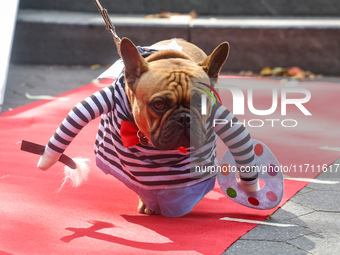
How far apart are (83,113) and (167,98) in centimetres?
41

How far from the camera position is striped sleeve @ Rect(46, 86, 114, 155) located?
226cm

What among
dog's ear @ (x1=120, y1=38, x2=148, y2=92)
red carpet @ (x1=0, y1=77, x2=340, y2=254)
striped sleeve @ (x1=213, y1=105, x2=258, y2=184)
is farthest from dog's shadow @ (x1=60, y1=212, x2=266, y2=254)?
dog's ear @ (x1=120, y1=38, x2=148, y2=92)

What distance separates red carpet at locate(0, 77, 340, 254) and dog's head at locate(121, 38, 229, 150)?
348 millimetres

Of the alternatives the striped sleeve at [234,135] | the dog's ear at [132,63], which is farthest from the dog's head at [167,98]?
the striped sleeve at [234,135]

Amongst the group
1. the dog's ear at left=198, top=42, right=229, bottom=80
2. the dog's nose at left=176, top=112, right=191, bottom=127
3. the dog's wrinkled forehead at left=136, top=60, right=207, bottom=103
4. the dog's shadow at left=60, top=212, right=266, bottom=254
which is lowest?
the dog's shadow at left=60, top=212, right=266, bottom=254

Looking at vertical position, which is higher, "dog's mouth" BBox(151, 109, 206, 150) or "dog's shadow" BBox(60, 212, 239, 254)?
"dog's mouth" BBox(151, 109, 206, 150)

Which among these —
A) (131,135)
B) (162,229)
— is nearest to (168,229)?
(162,229)

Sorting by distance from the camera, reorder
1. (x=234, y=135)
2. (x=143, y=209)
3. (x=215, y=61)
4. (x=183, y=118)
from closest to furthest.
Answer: (x=183, y=118)
(x=215, y=61)
(x=234, y=135)
(x=143, y=209)

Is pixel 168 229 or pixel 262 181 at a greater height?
pixel 262 181

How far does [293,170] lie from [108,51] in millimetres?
3619

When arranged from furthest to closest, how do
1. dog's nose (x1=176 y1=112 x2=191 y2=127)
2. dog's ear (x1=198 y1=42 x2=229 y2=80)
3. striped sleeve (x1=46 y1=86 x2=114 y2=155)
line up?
1. striped sleeve (x1=46 y1=86 x2=114 y2=155)
2. dog's ear (x1=198 y1=42 x2=229 y2=80)
3. dog's nose (x1=176 y1=112 x2=191 y2=127)

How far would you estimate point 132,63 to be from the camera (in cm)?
211

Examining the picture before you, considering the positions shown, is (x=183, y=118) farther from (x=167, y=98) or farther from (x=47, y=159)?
(x=47, y=159)

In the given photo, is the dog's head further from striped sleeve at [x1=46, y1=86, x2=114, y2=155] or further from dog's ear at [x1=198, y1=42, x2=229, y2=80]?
striped sleeve at [x1=46, y1=86, x2=114, y2=155]
